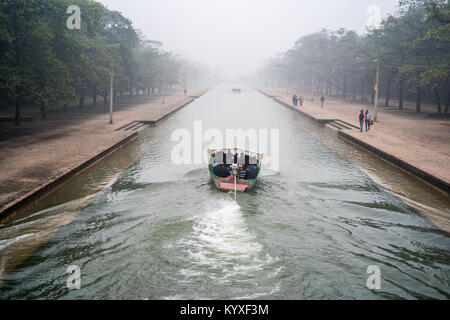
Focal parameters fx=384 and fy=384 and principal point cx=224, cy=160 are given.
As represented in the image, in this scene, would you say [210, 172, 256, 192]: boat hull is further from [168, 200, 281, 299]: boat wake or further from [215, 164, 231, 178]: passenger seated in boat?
A: [168, 200, 281, 299]: boat wake

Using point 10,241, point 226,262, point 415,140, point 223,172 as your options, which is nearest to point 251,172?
point 223,172

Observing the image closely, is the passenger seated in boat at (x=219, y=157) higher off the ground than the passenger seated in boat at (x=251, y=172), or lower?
higher

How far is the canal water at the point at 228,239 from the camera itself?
27.6 feet

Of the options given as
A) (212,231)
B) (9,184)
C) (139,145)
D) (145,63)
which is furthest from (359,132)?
(145,63)

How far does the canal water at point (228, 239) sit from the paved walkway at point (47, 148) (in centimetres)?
95

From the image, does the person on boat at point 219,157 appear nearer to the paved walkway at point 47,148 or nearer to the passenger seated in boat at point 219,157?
the passenger seated in boat at point 219,157

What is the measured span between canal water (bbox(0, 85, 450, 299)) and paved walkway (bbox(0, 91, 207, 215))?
948mm

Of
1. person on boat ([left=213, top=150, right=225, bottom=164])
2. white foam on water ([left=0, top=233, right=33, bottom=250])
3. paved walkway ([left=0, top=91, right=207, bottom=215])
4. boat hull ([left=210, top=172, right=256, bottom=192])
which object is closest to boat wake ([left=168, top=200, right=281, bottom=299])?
boat hull ([left=210, top=172, right=256, bottom=192])

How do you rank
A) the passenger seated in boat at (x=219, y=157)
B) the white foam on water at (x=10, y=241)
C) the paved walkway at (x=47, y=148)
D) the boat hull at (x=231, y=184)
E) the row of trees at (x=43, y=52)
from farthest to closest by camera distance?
the row of trees at (x=43, y=52), the passenger seated in boat at (x=219, y=157), the boat hull at (x=231, y=184), the paved walkway at (x=47, y=148), the white foam on water at (x=10, y=241)

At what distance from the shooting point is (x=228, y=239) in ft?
35.3

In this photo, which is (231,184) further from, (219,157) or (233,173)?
(219,157)

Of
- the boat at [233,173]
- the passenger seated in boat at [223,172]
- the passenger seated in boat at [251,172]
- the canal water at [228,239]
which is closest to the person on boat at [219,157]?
the boat at [233,173]

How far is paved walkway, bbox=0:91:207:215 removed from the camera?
14.1m

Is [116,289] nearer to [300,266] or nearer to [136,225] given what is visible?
[136,225]
